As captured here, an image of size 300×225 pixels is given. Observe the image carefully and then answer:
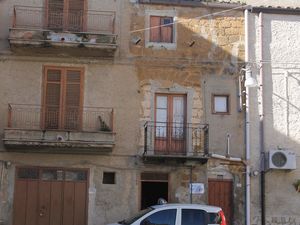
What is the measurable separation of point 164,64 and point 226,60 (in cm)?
217

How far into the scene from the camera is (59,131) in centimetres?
1833

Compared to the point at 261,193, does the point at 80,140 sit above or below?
above

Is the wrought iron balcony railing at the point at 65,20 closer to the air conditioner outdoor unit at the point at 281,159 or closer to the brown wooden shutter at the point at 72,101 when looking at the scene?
the brown wooden shutter at the point at 72,101

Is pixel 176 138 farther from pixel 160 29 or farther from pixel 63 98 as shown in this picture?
pixel 63 98

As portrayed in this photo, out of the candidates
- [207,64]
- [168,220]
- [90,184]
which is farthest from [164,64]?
[168,220]

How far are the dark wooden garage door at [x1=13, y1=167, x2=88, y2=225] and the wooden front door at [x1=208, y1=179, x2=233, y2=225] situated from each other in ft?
13.5

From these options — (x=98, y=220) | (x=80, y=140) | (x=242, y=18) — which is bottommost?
(x=98, y=220)

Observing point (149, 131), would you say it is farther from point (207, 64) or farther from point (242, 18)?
point (242, 18)

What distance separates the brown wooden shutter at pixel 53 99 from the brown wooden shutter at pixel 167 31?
3790 mm

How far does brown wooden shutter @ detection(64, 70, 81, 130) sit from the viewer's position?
755 inches

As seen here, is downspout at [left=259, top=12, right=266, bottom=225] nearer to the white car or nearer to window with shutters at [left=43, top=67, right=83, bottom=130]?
the white car

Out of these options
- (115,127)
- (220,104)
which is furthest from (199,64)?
(115,127)

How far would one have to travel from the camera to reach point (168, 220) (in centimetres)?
1514

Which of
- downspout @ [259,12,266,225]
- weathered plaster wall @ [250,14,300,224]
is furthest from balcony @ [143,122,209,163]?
downspout @ [259,12,266,225]
